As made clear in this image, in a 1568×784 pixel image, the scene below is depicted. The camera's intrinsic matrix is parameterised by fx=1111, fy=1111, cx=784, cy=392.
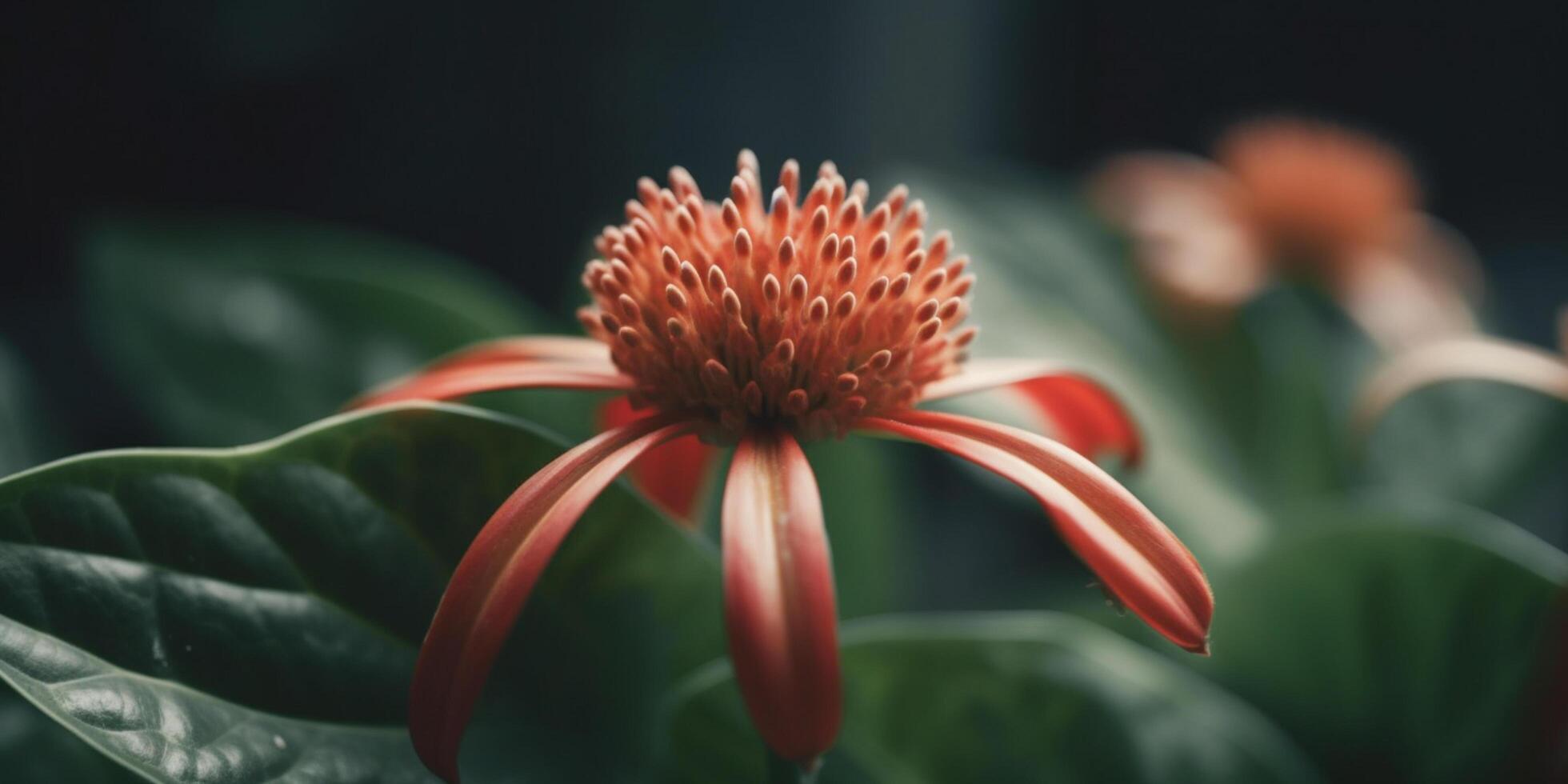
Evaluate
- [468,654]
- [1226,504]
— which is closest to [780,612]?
[468,654]

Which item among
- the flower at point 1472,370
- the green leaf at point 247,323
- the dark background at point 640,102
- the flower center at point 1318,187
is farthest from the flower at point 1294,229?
the green leaf at point 247,323

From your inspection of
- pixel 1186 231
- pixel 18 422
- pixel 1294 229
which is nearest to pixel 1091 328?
pixel 1186 231

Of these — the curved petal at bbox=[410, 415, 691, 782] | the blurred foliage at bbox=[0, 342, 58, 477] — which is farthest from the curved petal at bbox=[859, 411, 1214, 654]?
the blurred foliage at bbox=[0, 342, 58, 477]

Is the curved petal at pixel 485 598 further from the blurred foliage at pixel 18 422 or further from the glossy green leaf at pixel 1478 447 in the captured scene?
the glossy green leaf at pixel 1478 447

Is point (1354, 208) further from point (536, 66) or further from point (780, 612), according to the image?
point (780, 612)

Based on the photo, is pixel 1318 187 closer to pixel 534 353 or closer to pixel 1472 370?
pixel 1472 370

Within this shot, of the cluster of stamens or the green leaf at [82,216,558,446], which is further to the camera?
the green leaf at [82,216,558,446]

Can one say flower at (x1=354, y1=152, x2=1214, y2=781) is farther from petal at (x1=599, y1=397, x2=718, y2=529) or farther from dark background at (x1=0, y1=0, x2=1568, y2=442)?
dark background at (x1=0, y1=0, x2=1568, y2=442)
